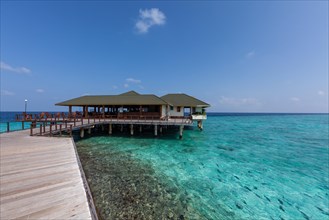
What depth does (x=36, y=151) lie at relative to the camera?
766 centimetres

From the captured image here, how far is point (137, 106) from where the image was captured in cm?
2305

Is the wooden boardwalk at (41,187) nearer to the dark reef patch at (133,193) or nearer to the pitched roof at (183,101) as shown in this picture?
the dark reef patch at (133,193)

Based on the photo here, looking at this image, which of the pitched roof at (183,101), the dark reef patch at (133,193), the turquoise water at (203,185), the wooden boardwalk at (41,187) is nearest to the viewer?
the wooden boardwalk at (41,187)

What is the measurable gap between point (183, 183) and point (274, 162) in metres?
8.57

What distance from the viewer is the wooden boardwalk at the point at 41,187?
11.3 ft

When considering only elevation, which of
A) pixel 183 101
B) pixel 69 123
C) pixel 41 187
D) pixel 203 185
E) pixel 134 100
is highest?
pixel 183 101

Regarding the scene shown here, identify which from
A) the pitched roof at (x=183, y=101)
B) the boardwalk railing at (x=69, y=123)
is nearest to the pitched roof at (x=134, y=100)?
the pitched roof at (x=183, y=101)

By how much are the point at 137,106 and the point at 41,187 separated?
18858 mm

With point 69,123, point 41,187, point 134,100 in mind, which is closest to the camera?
point 41,187

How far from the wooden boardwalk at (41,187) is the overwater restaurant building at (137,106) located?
1391 cm

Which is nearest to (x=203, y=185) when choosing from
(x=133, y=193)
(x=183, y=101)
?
(x=133, y=193)

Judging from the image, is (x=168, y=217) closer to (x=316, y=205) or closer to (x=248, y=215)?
(x=248, y=215)

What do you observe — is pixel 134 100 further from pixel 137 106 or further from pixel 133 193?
pixel 133 193

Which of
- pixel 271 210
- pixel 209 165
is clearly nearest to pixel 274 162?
pixel 209 165
